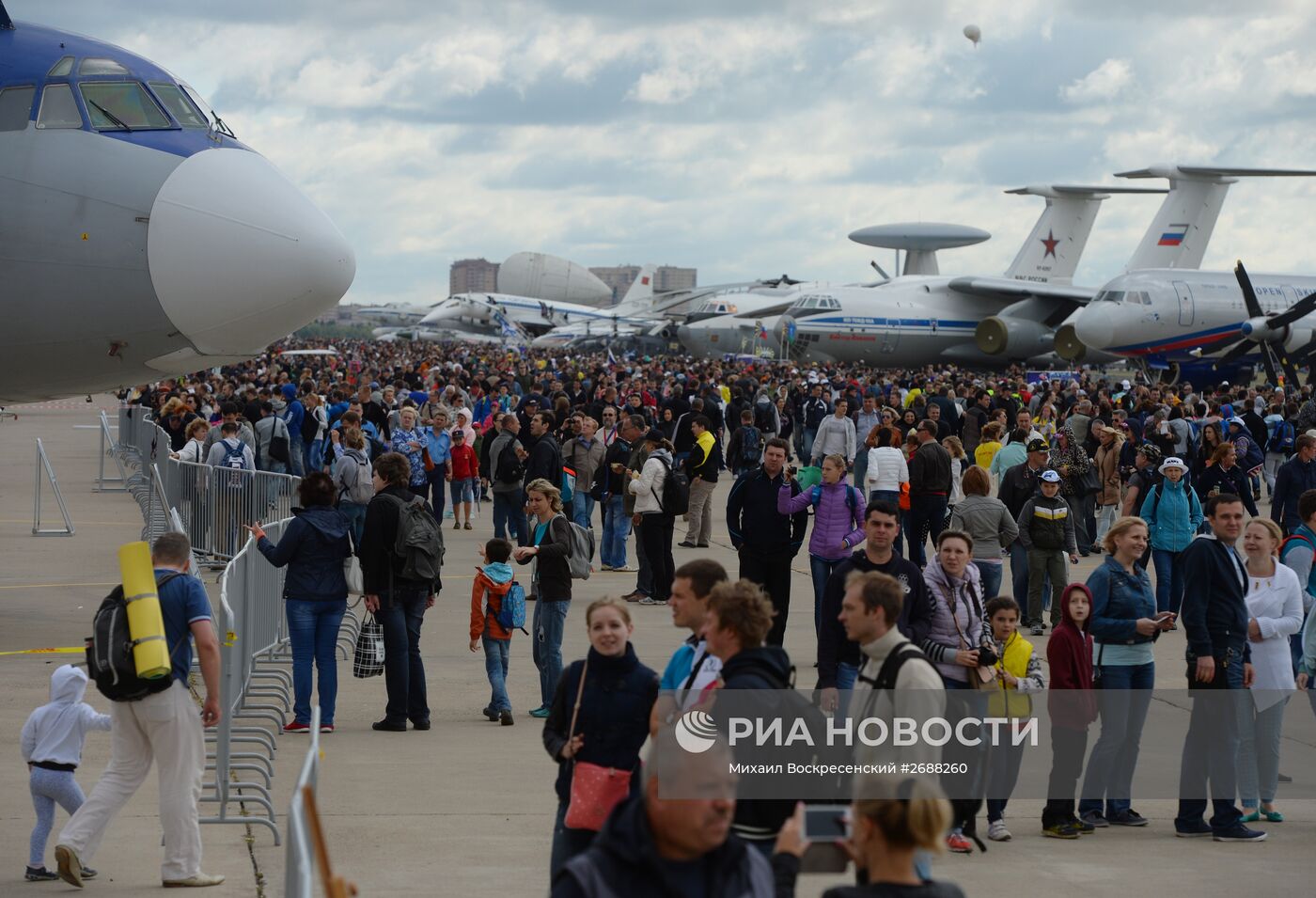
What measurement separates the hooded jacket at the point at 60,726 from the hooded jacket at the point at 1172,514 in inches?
366

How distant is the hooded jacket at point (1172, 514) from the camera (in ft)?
43.8

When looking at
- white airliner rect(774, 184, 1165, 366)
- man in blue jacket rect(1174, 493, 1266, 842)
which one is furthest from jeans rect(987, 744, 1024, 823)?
white airliner rect(774, 184, 1165, 366)

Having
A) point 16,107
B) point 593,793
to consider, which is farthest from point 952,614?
point 16,107

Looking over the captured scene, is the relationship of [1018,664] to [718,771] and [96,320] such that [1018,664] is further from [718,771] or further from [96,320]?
[96,320]

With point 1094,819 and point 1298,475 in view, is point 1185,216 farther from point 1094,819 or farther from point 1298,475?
point 1094,819

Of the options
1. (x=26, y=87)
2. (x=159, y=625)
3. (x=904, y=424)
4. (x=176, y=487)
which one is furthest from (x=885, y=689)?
(x=904, y=424)

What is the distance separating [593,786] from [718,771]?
2052 mm

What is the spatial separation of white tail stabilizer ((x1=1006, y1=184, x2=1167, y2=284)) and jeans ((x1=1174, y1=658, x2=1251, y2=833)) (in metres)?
59.5

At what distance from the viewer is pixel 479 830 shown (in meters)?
7.51

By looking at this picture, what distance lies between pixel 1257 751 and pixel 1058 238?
2363 inches

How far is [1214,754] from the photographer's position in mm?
7922

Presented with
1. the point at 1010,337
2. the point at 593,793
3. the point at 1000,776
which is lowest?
the point at 1000,776

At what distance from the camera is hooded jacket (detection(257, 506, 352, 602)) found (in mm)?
9562

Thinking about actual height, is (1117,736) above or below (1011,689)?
below
